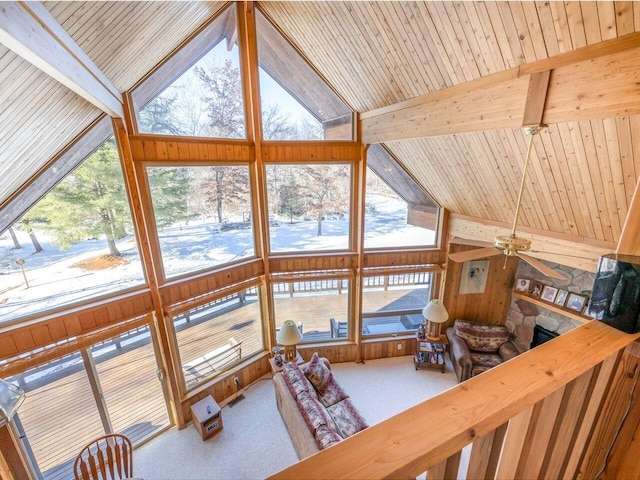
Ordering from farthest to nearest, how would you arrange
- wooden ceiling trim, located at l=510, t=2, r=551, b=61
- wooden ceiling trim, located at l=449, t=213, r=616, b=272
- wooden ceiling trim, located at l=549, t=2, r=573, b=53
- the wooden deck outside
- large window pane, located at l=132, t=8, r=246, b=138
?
large window pane, located at l=132, t=8, r=246, b=138 < wooden ceiling trim, located at l=449, t=213, r=616, b=272 < the wooden deck outside < wooden ceiling trim, located at l=510, t=2, r=551, b=61 < wooden ceiling trim, located at l=549, t=2, r=573, b=53

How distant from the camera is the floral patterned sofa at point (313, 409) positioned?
3.61 m

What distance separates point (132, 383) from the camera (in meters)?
4.50

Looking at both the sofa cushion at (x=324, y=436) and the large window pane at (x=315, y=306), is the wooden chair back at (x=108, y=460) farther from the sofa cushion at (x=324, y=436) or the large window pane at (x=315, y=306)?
the large window pane at (x=315, y=306)

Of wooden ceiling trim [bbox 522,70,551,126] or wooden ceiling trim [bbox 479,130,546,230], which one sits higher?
wooden ceiling trim [bbox 522,70,551,126]

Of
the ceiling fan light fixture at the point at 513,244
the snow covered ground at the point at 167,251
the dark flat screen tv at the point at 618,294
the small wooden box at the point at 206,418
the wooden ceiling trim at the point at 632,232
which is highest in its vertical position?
the wooden ceiling trim at the point at 632,232

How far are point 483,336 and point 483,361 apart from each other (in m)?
0.54

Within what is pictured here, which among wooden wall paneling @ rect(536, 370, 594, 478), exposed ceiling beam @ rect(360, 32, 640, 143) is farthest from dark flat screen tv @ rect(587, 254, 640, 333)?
exposed ceiling beam @ rect(360, 32, 640, 143)

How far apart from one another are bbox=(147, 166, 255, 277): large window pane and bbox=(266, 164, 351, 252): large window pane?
52cm

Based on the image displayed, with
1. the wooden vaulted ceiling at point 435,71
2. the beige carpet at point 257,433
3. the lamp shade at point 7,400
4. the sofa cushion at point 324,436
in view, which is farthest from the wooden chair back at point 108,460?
the wooden vaulted ceiling at point 435,71

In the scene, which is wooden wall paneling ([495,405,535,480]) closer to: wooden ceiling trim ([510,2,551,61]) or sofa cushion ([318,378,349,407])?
wooden ceiling trim ([510,2,551,61])

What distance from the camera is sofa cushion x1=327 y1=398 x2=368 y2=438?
13.6 ft

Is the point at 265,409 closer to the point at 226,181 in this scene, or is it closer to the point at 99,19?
the point at 226,181

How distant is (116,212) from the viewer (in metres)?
4.08

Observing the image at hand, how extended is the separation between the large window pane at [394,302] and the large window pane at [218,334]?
7.68ft
